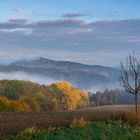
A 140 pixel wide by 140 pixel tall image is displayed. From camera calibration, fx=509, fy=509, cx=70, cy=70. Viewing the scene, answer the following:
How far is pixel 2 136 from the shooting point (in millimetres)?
19922

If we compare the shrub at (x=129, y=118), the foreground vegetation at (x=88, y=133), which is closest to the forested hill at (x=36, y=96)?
the shrub at (x=129, y=118)

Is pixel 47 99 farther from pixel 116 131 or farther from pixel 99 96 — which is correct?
pixel 116 131

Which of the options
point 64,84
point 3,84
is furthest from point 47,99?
point 64,84

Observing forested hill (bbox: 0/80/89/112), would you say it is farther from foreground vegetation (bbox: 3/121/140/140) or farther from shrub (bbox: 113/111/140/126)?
foreground vegetation (bbox: 3/121/140/140)

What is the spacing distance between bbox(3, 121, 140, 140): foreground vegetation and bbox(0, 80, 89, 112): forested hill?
3600 cm

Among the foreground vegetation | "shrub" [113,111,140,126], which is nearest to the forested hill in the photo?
"shrub" [113,111,140,126]

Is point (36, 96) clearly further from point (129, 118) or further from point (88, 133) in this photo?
point (88, 133)

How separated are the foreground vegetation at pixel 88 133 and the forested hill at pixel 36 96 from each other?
118ft

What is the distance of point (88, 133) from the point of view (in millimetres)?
22906

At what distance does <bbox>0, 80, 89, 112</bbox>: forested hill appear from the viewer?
72.6m

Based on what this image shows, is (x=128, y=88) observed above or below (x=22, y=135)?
above

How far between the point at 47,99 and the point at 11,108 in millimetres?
34314

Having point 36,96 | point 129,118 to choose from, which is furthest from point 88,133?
point 36,96

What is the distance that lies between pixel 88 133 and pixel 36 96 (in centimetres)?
7040
